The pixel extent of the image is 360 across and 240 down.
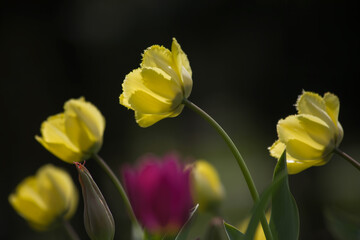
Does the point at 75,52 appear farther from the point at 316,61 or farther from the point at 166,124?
the point at 166,124

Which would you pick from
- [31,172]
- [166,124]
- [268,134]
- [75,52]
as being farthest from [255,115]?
[166,124]

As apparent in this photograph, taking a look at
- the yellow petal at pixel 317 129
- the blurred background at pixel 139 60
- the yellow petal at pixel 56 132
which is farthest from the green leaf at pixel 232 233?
the blurred background at pixel 139 60

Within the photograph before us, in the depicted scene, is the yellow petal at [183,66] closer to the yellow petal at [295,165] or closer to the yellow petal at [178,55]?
the yellow petal at [178,55]

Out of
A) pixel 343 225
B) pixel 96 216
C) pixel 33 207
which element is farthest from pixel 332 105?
pixel 33 207

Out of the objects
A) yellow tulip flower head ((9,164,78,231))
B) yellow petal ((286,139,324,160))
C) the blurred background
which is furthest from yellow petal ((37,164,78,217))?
the blurred background

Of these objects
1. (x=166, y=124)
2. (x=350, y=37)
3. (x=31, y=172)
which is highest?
(x=350, y=37)

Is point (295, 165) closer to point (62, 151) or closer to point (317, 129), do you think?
point (317, 129)
